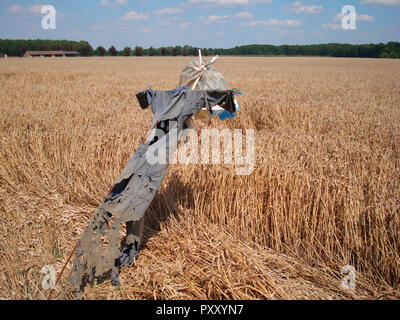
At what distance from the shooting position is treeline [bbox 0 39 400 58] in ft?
215

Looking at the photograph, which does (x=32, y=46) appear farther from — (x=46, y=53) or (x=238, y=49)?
(x=238, y=49)

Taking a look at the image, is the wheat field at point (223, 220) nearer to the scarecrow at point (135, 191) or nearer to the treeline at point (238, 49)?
the scarecrow at point (135, 191)

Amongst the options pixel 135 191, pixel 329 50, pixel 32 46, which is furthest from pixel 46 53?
pixel 135 191

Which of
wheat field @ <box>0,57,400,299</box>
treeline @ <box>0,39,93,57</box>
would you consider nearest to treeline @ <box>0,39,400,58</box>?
treeline @ <box>0,39,93,57</box>

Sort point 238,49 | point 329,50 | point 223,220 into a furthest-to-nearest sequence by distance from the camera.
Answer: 1. point 238,49
2. point 329,50
3. point 223,220

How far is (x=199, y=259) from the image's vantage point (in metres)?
2.43

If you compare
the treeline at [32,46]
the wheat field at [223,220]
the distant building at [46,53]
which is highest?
the treeline at [32,46]

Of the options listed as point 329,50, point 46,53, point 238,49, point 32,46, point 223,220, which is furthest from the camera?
point 238,49

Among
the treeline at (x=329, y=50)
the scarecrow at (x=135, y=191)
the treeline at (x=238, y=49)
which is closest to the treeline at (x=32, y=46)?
the treeline at (x=238, y=49)

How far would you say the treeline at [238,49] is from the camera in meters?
65.5

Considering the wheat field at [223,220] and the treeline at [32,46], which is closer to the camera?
the wheat field at [223,220]

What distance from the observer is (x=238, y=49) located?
3644 inches

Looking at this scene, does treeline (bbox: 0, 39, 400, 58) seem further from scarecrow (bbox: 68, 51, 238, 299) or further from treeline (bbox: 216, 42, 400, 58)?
scarecrow (bbox: 68, 51, 238, 299)

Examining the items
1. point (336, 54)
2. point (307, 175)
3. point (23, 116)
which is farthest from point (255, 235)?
point (336, 54)
